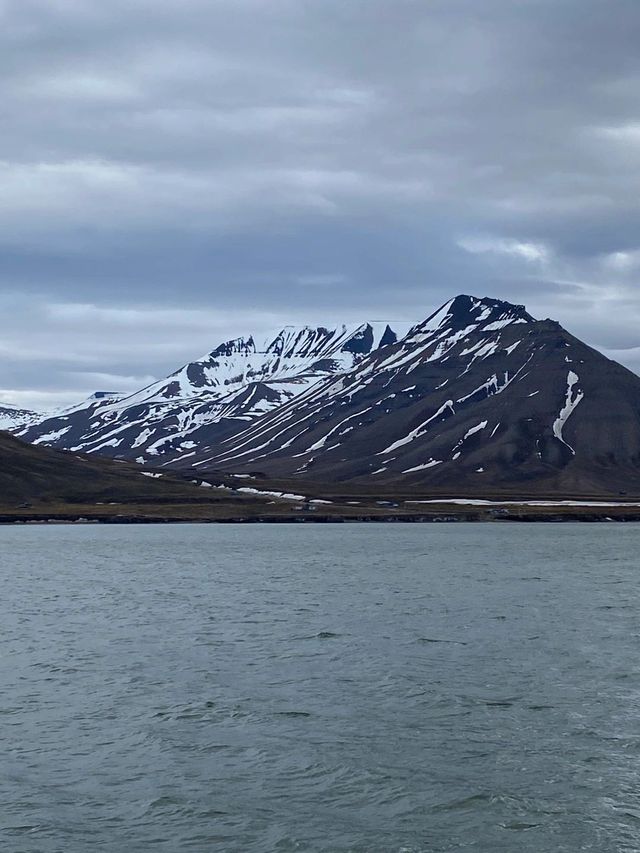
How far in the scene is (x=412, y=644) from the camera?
51.9 meters

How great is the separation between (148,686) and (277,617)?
21379 millimetres

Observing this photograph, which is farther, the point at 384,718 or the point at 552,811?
the point at 384,718

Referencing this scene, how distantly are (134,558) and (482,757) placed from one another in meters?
89.4

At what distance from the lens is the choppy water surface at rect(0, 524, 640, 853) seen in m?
26.4

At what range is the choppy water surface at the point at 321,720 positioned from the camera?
26.4 meters

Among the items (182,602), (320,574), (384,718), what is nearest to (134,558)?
(320,574)

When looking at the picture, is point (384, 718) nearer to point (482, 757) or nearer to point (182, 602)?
point (482, 757)

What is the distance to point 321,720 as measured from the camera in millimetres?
36469

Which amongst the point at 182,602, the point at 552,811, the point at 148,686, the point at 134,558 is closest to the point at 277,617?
the point at 182,602

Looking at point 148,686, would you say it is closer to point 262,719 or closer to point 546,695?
point 262,719

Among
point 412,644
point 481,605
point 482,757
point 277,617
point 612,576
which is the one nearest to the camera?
point 482,757

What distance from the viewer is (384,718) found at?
1443 inches

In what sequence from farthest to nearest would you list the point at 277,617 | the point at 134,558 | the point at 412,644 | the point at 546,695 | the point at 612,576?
the point at 134,558
the point at 612,576
the point at 277,617
the point at 412,644
the point at 546,695

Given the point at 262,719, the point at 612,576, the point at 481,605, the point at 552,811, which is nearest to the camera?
the point at 552,811
